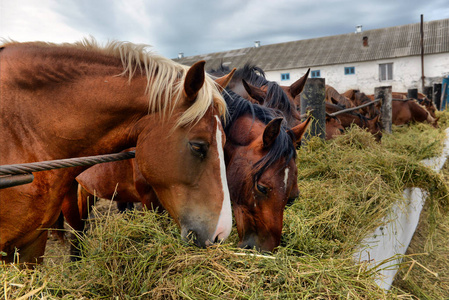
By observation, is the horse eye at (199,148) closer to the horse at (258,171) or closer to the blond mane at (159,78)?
the blond mane at (159,78)

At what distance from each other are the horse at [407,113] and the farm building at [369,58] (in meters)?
14.9

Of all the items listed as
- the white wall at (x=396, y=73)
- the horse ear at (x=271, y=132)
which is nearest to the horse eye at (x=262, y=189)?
the horse ear at (x=271, y=132)

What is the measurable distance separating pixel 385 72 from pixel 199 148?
28.8 m

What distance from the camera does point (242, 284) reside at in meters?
1.30

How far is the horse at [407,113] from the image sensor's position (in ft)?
29.6

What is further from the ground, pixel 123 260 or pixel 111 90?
pixel 111 90

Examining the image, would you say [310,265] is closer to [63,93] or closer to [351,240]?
[351,240]

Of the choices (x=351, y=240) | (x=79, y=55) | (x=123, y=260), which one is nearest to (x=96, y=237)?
(x=123, y=260)

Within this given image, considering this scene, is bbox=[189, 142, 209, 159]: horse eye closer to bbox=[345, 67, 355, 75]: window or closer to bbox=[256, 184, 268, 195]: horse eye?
bbox=[256, 184, 268, 195]: horse eye

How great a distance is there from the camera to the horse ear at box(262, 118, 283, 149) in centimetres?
201

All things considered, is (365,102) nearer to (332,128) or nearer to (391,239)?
(332,128)

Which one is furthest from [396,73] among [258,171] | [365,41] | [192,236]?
[192,236]

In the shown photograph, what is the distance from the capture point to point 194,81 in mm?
1522

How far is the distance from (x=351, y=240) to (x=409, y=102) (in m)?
9.07
